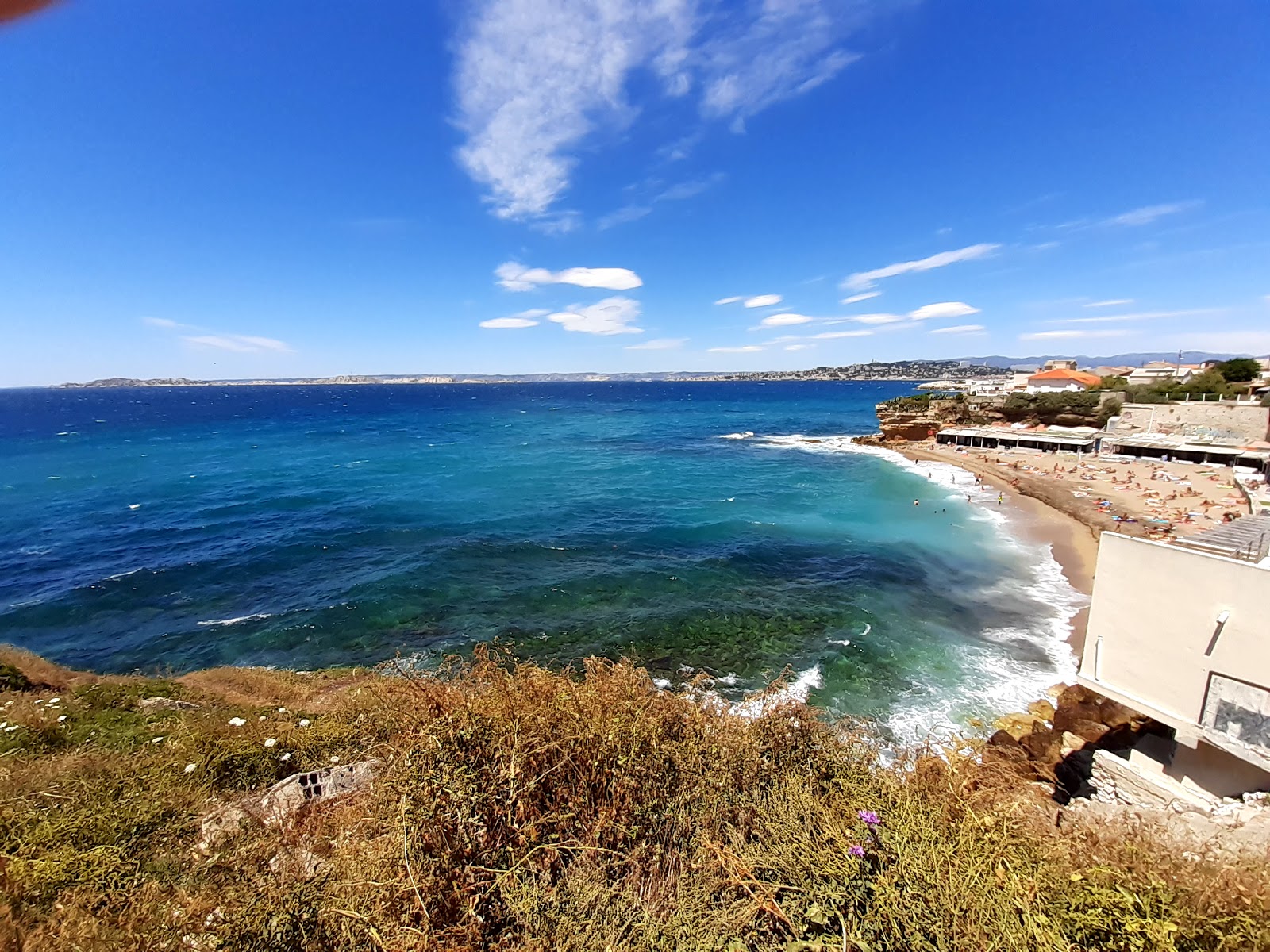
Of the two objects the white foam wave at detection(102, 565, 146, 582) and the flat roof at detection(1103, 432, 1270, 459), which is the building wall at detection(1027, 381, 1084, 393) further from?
the white foam wave at detection(102, 565, 146, 582)

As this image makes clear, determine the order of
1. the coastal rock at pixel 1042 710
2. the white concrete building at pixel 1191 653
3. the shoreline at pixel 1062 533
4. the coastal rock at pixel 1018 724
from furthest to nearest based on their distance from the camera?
the shoreline at pixel 1062 533, the coastal rock at pixel 1042 710, the coastal rock at pixel 1018 724, the white concrete building at pixel 1191 653

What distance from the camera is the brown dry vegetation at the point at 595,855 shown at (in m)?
4.06

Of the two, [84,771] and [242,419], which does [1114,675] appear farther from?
[242,419]

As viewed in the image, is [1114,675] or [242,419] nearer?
[1114,675]

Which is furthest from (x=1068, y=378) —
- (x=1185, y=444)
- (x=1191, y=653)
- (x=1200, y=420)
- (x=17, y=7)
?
(x=17, y=7)

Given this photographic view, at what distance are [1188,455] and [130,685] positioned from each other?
207ft

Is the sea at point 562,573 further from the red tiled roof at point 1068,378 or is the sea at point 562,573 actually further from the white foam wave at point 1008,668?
the red tiled roof at point 1068,378

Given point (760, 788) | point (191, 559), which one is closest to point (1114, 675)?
point (760, 788)

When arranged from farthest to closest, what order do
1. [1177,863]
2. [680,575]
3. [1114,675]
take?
1. [680,575]
2. [1114,675]
3. [1177,863]

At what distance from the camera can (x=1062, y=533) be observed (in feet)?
95.9

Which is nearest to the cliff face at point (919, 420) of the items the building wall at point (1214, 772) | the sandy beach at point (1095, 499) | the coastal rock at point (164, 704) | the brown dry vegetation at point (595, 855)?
the sandy beach at point (1095, 499)

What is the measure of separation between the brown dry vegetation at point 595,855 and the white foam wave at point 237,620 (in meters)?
13.2

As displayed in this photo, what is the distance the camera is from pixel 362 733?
335 inches

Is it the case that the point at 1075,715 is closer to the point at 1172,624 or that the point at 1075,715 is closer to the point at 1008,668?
the point at 1008,668
